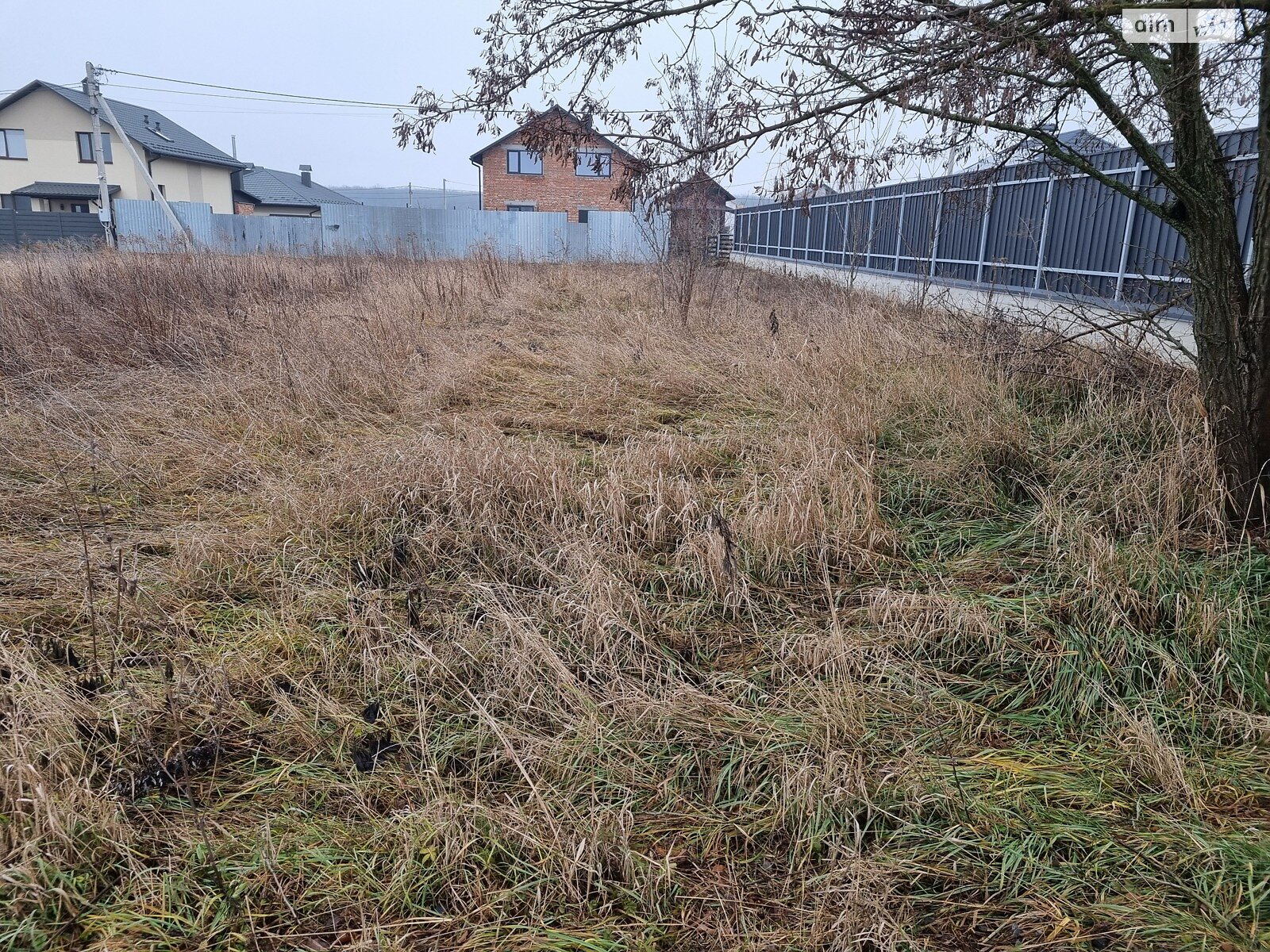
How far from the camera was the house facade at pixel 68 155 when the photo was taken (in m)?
35.3

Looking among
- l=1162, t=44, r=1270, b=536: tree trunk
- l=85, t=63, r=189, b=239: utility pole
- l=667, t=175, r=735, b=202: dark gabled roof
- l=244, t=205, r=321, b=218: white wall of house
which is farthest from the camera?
l=244, t=205, r=321, b=218: white wall of house

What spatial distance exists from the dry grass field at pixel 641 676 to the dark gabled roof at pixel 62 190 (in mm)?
38097

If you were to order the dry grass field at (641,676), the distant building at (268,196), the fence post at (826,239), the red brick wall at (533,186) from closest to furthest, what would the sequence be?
the dry grass field at (641,676), the fence post at (826,239), the red brick wall at (533,186), the distant building at (268,196)

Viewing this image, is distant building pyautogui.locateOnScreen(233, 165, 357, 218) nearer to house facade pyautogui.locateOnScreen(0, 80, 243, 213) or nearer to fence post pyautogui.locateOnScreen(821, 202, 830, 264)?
house facade pyautogui.locateOnScreen(0, 80, 243, 213)

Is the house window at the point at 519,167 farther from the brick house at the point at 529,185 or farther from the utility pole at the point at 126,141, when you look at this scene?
the utility pole at the point at 126,141

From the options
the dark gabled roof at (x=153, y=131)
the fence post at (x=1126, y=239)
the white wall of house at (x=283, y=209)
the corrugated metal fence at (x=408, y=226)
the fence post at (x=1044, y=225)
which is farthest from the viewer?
the white wall of house at (x=283, y=209)

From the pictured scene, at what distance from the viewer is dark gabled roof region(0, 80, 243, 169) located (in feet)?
114

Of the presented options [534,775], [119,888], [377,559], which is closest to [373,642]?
[377,559]

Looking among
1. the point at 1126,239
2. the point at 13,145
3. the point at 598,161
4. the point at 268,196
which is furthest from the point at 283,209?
the point at 598,161

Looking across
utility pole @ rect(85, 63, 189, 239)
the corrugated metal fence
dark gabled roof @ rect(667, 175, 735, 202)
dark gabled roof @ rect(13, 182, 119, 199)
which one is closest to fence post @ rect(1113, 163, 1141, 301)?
dark gabled roof @ rect(667, 175, 735, 202)

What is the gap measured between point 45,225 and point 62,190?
42.0ft

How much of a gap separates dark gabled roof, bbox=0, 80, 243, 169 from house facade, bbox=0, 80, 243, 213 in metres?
0.05

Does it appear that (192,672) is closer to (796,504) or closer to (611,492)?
(611,492)

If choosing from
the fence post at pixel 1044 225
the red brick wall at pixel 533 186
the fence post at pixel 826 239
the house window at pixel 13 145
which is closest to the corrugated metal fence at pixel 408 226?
the fence post at pixel 826 239
